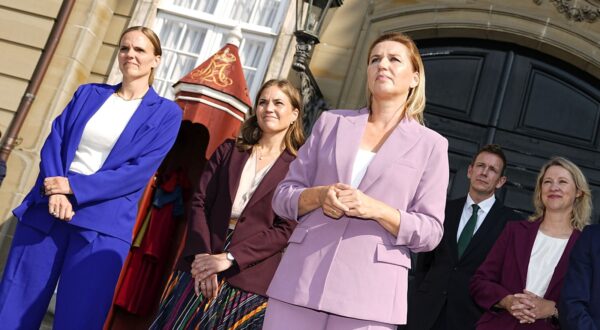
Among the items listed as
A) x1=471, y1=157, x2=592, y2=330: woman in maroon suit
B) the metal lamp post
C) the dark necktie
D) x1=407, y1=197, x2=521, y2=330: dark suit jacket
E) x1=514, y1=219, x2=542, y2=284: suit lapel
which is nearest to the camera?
x1=471, y1=157, x2=592, y2=330: woman in maroon suit

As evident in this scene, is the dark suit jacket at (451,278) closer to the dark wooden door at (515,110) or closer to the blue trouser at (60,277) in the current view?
the blue trouser at (60,277)

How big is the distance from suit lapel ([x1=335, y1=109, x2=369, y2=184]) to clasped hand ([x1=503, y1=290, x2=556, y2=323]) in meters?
1.54

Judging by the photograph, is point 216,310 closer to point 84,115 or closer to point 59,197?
point 59,197

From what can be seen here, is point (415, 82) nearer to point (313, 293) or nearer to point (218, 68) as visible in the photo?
point (313, 293)

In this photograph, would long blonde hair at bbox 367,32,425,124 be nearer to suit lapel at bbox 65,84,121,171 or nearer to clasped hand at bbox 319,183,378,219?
clasped hand at bbox 319,183,378,219

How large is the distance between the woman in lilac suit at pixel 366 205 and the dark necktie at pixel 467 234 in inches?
77.2

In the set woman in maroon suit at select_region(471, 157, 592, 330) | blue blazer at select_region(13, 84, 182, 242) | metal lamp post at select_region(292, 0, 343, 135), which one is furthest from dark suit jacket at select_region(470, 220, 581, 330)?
metal lamp post at select_region(292, 0, 343, 135)

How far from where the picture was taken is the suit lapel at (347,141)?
2.51 m

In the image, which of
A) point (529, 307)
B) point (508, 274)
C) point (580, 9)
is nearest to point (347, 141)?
point (529, 307)

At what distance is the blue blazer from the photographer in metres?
3.37

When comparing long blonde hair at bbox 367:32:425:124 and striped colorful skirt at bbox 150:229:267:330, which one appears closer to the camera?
long blonde hair at bbox 367:32:425:124

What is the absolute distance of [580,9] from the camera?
670 centimetres

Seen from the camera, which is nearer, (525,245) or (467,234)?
(525,245)

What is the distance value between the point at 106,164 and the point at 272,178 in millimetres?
847
